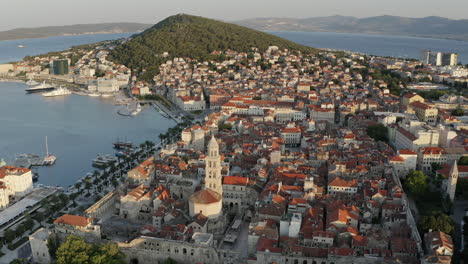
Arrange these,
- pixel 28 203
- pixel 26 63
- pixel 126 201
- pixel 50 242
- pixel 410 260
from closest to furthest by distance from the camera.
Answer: pixel 410 260
pixel 50 242
pixel 126 201
pixel 28 203
pixel 26 63

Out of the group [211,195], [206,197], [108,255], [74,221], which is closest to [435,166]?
[211,195]

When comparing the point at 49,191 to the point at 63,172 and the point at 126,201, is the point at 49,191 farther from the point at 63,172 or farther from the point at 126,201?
the point at 126,201

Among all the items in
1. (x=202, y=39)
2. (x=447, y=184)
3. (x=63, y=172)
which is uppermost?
(x=202, y=39)

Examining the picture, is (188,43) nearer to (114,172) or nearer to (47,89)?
(47,89)

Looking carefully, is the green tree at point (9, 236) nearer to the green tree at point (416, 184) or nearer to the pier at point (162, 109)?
the green tree at point (416, 184)

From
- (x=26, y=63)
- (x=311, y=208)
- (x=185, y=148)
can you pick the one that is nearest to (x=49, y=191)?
(x=185, y=148)

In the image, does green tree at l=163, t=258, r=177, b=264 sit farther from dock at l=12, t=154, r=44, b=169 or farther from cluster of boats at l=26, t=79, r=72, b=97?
cluster of boats at l=26, t=79, r=72, b=97

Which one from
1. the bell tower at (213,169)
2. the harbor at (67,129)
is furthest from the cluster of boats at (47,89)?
the bell tower at (213,169)
